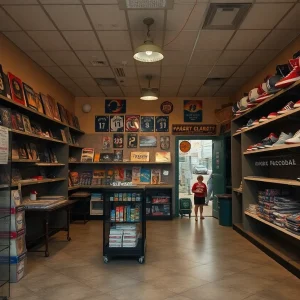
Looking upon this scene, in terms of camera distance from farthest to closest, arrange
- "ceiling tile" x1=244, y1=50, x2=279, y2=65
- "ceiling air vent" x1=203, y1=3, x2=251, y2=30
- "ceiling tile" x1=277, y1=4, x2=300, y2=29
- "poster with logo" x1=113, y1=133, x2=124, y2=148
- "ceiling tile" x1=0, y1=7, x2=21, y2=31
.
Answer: "poster with logo" x1=113, y1=133, x2=124, y2=148
"ceiling tile" x1=244, y1=50, x2=279, y2=65
"ceiling tile" x1=0, y1=7, x2=21, y2=31
"ceiling tile" x1=277, y1=4, x2=300, y2=29
"ceiling air vent" x1=203, y1=3, x2=251, y2=30

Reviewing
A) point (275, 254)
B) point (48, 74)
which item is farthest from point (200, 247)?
point (48, 74)

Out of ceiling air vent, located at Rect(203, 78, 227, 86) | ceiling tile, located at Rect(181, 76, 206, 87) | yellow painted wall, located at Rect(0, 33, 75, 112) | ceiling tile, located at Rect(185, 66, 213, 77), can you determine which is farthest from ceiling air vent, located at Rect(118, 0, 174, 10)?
ceiling air vent, located at Rect(203, 78, 227, 86)

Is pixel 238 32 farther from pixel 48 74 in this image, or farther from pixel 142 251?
pixel 48 74

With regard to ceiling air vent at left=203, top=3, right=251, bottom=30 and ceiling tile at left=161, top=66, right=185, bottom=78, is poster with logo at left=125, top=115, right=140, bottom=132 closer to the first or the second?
ceiling tile at left=161, top=66, right=185, bottom=78

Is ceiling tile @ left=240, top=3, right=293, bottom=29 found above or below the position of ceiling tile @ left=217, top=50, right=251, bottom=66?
above

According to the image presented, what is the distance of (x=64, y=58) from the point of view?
5.95 metres

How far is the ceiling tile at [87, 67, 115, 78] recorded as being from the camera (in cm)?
652

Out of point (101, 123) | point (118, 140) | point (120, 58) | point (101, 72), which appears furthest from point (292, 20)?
point (101, 123)

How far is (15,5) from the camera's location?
4043 millimetres

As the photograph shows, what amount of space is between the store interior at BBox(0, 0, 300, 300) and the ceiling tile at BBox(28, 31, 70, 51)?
37 millimetres

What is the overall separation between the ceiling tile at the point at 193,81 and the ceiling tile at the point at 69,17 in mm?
3157

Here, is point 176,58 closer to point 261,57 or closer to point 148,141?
point 261,57

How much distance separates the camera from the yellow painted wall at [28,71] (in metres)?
4.96

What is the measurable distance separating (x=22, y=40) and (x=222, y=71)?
13.8 feet
